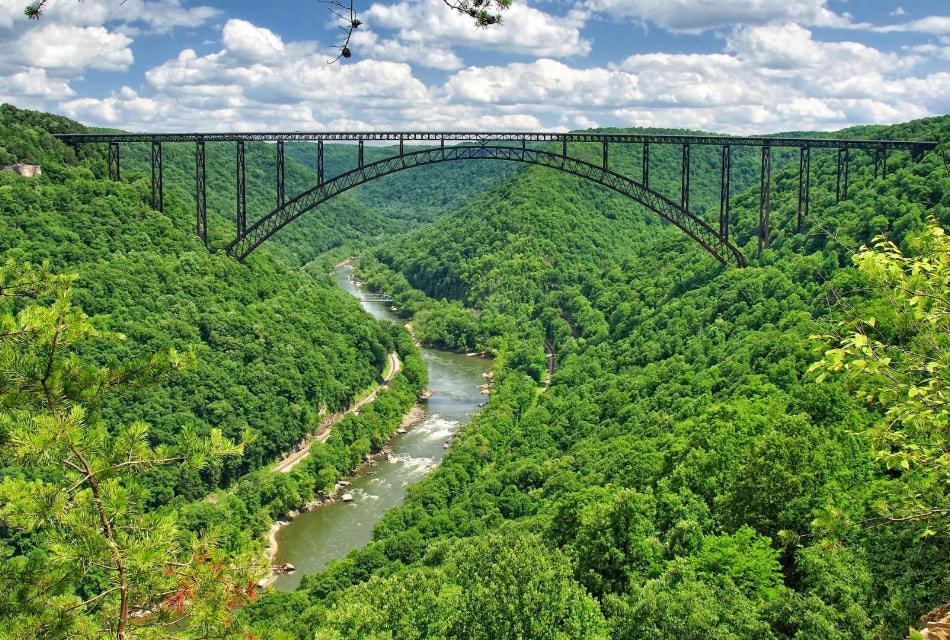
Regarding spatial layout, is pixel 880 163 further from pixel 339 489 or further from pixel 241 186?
pixel 241 186

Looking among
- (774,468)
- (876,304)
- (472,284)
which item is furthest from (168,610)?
(472,284)

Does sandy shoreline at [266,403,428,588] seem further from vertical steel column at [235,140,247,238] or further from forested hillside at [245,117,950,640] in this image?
vertical steel column at [235,140,247,238]

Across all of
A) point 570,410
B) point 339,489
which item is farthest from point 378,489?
point 570,410

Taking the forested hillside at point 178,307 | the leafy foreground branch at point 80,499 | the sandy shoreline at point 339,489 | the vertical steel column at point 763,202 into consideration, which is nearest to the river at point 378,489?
the sandy shoreline at point 339,489

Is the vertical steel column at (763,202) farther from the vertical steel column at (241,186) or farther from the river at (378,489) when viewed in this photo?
the vertical steel column at (241,186)

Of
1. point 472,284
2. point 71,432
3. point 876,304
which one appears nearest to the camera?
point 71,432

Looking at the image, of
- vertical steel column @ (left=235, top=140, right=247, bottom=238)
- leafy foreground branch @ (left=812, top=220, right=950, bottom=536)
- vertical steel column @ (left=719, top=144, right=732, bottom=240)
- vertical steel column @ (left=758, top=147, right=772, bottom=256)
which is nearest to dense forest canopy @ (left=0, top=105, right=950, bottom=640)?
leafy foreground branch @ (left=812, top=220, right=950, bottom=536)

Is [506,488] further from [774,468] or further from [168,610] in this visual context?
[168,610]
